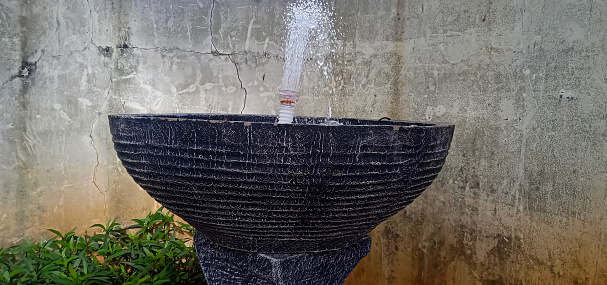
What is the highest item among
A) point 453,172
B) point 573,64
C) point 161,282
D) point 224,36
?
point 224,36

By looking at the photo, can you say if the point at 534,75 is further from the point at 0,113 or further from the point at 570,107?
the point at 0,113

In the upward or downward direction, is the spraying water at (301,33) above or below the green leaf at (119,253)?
above

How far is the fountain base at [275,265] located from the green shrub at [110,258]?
2.12 feet

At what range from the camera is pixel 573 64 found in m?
1.07

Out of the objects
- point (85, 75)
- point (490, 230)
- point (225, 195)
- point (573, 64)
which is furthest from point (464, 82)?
point (85, 75)

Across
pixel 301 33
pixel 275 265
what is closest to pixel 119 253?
pixel 275 265

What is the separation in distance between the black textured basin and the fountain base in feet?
0.13

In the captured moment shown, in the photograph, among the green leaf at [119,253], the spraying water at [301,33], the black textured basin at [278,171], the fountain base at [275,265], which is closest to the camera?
the black textured basin at [278,171]

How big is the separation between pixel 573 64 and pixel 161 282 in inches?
57.9

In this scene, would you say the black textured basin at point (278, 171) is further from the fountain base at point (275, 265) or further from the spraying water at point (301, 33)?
the spraying water at point (301, 33)

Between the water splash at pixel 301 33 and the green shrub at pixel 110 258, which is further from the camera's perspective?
the water splash at pixel 301 33

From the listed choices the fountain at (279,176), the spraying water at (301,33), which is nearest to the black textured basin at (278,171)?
the fountain at (279,176)

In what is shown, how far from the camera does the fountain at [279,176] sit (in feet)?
1.82

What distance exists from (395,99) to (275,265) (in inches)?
42.7
